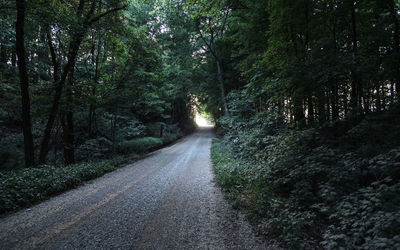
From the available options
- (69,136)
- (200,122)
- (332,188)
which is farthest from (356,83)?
(200,122)

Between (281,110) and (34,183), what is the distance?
866 cm

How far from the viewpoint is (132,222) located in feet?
12.4

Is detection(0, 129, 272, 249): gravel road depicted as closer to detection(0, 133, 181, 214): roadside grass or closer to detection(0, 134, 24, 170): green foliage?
detection(0, 133, 181, 214): roadside grass

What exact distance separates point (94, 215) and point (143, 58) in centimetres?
981

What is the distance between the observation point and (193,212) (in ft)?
13.9

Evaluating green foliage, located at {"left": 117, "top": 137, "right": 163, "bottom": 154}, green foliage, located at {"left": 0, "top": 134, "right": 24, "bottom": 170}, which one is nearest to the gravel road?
green foliage, located at {"left": 0, "top": 134, "right": 24, "bottom": 170}

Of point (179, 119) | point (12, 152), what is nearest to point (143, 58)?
point (12, 152)

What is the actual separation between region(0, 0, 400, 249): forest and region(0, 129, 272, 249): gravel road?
21.2 inches

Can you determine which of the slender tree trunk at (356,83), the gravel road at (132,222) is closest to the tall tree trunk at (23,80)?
the gravel road at (132,222)

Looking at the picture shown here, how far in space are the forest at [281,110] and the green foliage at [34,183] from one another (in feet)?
0.11

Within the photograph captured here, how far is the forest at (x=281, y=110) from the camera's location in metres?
3.04

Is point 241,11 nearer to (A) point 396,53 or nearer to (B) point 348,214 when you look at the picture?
(A) point 396,53

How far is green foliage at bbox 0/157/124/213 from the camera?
4.70m

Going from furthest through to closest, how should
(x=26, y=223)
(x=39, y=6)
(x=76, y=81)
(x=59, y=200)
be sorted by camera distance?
1. (x=76, y=81)
2. (x=39, y=6)
3. (x=59, y=200)
4. (x=26, y=223)
